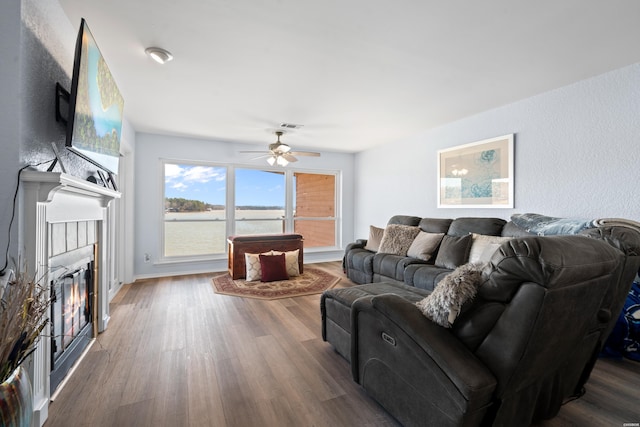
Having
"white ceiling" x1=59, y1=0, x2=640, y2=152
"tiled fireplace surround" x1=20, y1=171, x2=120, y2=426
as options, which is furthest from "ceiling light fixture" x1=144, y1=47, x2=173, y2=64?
"tiled fireplace surround" x1=20, y1=171, x2=120, y2=426

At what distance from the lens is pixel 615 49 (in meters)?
2.37

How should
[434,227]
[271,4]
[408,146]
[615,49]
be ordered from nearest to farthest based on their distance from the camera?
[271,4]
[615,49]
[434,227]
[408,146]

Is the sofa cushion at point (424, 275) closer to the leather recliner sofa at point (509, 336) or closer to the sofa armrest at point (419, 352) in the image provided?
the leather recliner sofa at point (509, 336)

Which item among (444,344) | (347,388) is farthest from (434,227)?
(444,344)

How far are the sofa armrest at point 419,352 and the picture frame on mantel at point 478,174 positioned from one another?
2.94 meters

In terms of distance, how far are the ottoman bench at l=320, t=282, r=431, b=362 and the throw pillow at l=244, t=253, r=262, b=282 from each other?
2.32 m

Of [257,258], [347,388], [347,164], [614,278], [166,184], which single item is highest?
[347,164]

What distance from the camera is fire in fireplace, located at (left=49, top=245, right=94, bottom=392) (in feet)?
6.01

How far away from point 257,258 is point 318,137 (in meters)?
2.39

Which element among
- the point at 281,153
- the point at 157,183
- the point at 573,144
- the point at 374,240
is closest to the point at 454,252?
the point at 374,240

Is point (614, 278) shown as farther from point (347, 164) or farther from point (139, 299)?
point (347, 164)

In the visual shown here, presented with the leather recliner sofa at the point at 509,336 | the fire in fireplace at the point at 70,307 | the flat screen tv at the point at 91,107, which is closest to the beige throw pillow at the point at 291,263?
the fire in fireplace at the point at 70,307

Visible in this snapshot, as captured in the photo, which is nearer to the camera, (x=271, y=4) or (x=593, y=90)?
(x=271, y=4)

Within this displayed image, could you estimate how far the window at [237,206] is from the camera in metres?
5.30
